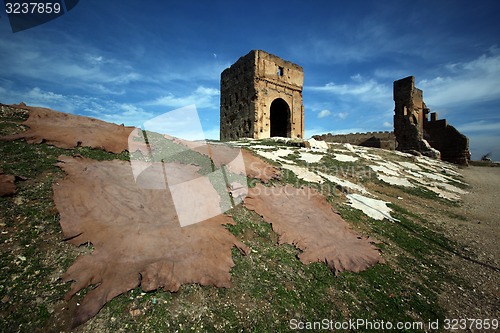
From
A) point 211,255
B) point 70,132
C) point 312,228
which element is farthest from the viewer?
point 70,132

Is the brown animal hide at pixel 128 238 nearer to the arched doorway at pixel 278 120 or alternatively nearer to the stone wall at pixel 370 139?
the arched doorway at pixel 278 120

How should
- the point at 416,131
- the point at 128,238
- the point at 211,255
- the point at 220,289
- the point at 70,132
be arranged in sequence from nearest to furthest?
the point at 220,289 → the point at 128,238 → the point at 211,255 → the point at 70,132 → the point at 416,131

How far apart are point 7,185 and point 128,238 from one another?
1.74 m

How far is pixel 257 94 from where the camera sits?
1530 centimetres

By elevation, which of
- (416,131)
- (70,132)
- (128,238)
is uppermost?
(416,131)

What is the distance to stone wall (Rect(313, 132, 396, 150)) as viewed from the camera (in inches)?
910

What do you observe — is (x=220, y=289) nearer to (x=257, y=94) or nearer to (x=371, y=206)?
Answer: (x=371, y=206)

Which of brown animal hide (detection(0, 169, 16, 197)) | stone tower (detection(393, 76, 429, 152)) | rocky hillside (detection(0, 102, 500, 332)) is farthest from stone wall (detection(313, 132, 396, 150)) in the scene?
brown animal hide (detection(0, 169, 16, 197))

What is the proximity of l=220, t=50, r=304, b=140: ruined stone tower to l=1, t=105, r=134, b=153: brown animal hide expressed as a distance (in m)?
10.6

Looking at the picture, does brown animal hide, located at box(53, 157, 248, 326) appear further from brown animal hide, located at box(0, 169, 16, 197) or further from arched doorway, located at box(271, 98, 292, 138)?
A: arched doorway, located at box(271, 98, 292, 138)

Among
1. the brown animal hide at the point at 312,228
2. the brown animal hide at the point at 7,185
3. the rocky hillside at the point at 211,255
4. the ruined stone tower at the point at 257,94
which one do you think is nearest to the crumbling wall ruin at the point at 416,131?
the ruined stone tower at the point at 257,94

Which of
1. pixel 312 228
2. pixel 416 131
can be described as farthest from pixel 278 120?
pixel 312 228

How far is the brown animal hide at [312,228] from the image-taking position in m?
3.73

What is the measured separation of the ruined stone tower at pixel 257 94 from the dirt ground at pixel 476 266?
36.0 feet
